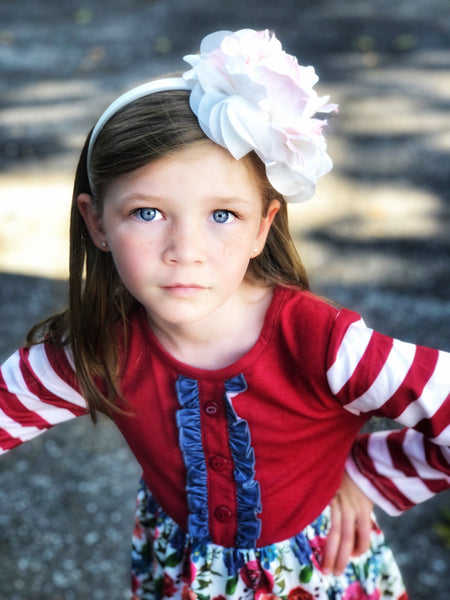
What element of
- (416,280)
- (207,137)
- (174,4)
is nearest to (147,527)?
(207,137)

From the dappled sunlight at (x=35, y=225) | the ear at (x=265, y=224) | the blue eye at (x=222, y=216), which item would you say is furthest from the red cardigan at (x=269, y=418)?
the dappled sunlight at (x=35, y=225)

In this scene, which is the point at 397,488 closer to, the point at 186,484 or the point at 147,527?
the point at 186,484

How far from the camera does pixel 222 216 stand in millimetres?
1262

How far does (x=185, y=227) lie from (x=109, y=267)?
37 centimetres

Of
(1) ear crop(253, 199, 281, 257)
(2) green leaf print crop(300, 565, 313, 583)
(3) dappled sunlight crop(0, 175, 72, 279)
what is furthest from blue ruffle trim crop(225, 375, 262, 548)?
(3) dappled sunlight crop(0, 175, 72, 279)

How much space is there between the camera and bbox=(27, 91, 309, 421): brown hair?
126cm

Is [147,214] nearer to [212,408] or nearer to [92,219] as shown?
[92,219]

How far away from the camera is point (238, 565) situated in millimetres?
1508

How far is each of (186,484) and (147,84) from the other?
74 centimetres

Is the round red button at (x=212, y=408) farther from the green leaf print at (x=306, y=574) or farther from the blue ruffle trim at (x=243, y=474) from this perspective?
the green leaf print at (x=306, y=574)

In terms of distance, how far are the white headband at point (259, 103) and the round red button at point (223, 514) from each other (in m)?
0.62

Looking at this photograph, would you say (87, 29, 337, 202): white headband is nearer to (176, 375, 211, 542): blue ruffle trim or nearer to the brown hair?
the brown hair

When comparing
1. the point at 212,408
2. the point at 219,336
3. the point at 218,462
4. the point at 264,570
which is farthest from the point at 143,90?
the point at 264,570

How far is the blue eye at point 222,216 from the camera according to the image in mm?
1256
